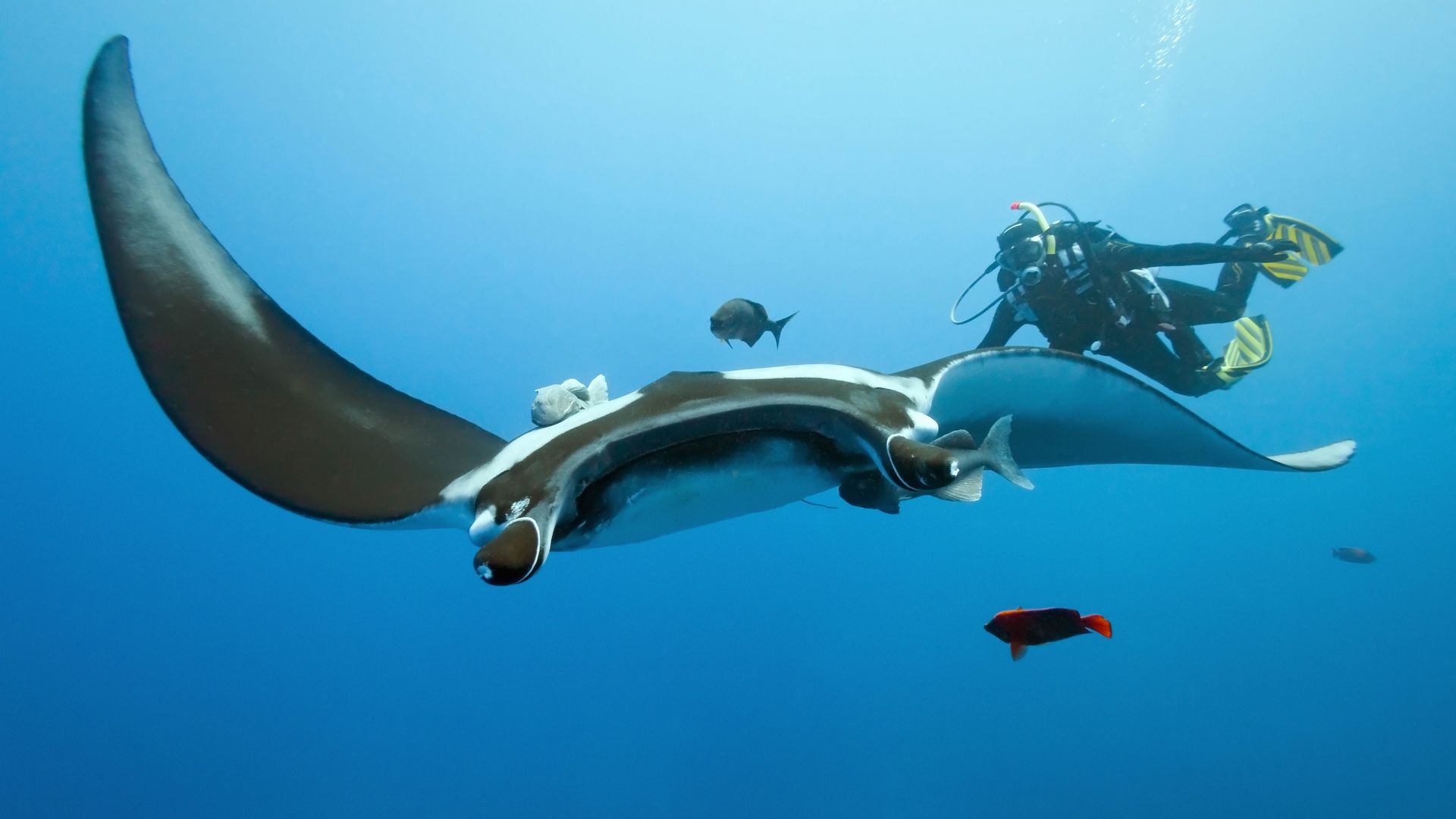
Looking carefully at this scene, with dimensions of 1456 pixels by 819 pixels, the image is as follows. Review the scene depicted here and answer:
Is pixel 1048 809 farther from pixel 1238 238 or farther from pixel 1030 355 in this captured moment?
pixel 1030 355

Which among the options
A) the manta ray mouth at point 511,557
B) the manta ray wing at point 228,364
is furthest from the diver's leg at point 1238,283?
the manta ray mouth at point 511,557

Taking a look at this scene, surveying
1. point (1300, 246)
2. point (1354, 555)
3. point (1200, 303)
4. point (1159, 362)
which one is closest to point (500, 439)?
point (1159, 362)

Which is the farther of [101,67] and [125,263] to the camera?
[101,67]

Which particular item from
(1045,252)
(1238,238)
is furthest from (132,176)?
(1238,238)

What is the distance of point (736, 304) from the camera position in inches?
179

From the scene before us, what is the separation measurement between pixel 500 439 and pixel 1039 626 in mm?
2720

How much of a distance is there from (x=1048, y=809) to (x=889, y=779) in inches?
151

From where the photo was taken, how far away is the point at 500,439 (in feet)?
9.91

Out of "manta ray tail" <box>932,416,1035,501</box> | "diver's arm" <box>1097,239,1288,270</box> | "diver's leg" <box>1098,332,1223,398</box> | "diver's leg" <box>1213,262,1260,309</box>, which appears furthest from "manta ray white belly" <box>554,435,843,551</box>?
"diver's leg" <box>1213,262,1260,309</box>

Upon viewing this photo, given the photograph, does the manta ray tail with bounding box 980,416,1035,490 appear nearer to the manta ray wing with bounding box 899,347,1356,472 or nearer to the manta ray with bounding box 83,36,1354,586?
the manta ray with bounding box 83,36,1354,586

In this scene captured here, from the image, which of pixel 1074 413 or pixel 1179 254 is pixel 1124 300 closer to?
pixel 1179 254

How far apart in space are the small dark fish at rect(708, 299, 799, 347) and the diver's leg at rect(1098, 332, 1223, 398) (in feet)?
11.1

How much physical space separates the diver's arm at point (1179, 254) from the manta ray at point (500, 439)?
2.30 metres

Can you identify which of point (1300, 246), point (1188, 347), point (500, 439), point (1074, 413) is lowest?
point (500, 439)
